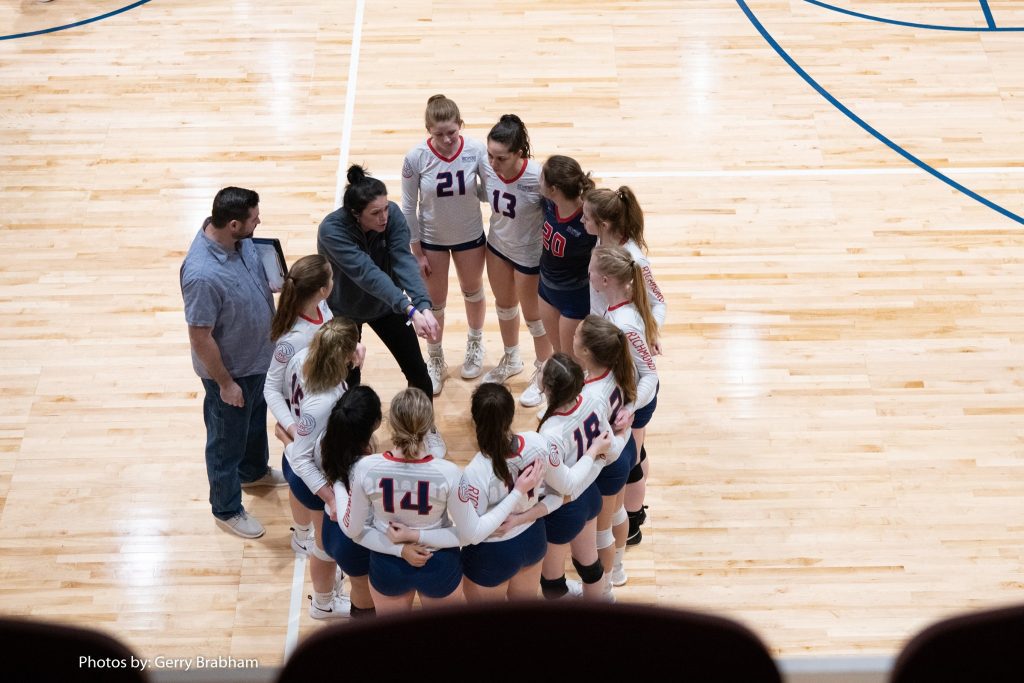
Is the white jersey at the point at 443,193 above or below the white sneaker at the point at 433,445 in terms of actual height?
above

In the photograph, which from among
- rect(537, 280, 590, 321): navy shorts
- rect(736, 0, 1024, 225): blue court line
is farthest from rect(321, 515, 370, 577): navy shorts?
rect(736, 0, 1024, 225): blue court line

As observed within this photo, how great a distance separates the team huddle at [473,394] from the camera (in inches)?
146

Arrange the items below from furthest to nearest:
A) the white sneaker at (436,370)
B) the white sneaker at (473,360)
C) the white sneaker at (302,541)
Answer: the white sneaker at (473,360), the white sneaker at (436,370), the white sneaker at (302,541)

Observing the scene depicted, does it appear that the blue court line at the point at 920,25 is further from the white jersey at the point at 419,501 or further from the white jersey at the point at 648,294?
the white jersey at the point at 419,501

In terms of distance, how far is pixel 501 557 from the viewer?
3.89 m

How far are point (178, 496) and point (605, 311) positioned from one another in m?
2.49

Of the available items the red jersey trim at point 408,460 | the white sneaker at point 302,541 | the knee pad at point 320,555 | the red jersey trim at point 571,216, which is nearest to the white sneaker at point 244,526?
the white sneaker at point 302,541

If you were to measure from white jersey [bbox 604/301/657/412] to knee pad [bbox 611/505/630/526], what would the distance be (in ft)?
1.77

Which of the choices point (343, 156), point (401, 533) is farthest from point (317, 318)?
point (343, 156)

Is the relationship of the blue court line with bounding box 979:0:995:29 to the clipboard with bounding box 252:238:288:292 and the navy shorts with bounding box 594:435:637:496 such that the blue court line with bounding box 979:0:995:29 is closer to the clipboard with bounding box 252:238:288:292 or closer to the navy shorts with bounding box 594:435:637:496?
the navy shorts with bounding box 594:435:637:496

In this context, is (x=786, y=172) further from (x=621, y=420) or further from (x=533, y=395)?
(x=621, y=420)

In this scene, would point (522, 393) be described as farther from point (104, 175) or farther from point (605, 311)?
point (104, 175)

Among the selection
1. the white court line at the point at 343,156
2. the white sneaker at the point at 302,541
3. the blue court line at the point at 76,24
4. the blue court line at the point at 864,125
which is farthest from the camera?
the blue court line at the point at 76,24

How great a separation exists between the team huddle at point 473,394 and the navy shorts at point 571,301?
1 cm
